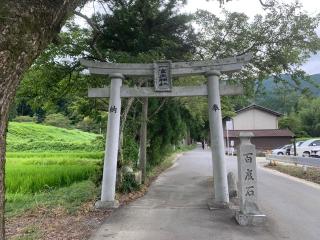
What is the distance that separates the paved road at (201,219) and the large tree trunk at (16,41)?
3657 millimetres

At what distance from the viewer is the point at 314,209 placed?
9.60m

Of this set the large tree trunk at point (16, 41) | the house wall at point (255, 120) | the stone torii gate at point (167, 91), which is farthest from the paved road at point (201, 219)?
the house wall at point (255, 120)

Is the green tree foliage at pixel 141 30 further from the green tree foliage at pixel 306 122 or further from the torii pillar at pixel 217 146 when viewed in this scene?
the green tree foliage at pixel 306 122

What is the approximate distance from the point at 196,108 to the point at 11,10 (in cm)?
1658

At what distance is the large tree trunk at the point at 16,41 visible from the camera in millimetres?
3949

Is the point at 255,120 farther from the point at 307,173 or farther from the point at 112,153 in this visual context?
the point at 112,153

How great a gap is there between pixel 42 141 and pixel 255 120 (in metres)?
30.6

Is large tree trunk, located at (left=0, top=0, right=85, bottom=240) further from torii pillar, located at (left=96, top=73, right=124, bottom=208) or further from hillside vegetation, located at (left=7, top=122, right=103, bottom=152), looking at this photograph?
hillside vegetation, located at (left=7, top=122, right=103, bottom=152)

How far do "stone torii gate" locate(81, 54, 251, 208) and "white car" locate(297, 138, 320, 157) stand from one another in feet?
70.8

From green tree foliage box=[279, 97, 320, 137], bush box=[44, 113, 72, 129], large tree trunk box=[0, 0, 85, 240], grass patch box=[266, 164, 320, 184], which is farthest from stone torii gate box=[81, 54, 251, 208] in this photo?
bush box=[44, 113, 72, 129]

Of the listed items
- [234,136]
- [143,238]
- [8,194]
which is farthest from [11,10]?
[234,136]

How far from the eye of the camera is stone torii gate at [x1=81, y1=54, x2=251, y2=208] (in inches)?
396

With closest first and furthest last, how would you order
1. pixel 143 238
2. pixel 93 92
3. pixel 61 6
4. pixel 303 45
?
pixel 61 6 < pixel 143 238 < pixel 93 92 < pixel 303 45

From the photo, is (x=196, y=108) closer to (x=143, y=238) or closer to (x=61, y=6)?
(x=143, y=238)
